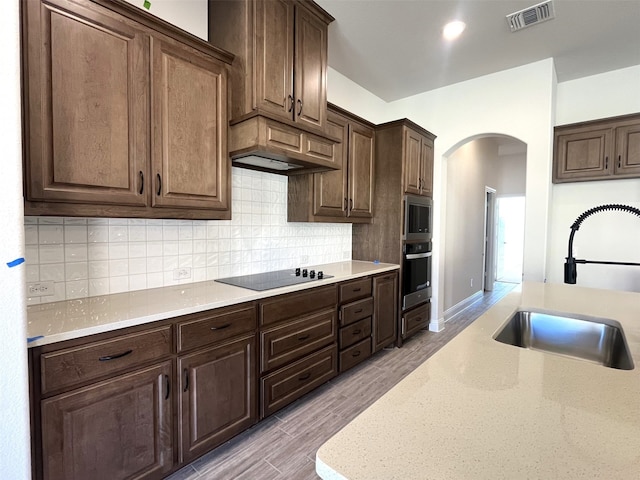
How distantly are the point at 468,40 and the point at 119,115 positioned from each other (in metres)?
2.94

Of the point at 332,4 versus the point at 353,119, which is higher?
the point at 332,4

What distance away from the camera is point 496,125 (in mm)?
3504

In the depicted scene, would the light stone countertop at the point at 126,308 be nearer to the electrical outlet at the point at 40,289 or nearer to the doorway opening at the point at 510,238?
the electrical outlet at the point at 40,289

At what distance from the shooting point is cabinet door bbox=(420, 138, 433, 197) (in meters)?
→ 3.70

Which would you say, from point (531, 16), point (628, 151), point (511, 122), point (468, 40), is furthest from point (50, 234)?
point (628, 151)

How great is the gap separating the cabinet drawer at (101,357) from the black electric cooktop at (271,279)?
668mm

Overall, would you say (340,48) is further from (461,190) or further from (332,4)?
(461,190)

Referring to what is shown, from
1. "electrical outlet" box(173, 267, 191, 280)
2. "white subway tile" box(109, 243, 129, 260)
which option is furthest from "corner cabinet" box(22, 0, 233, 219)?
"electrical outlet" box(173, 267, 191, 280)

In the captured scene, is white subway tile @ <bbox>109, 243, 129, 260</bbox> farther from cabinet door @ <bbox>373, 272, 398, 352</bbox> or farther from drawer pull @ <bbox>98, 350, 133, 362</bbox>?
cabinet door @ <bbox>373, 272, 398, 352</bbox>

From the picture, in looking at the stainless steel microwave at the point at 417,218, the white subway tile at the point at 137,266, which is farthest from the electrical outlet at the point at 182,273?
the stainless steel microwave at the point at 417,218

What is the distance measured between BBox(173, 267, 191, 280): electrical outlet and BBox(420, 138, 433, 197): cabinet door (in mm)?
2707

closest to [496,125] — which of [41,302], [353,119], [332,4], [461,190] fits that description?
[461,190]

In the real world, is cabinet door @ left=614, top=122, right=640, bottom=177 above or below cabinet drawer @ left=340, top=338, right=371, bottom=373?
above

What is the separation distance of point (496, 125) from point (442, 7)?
159 cm
